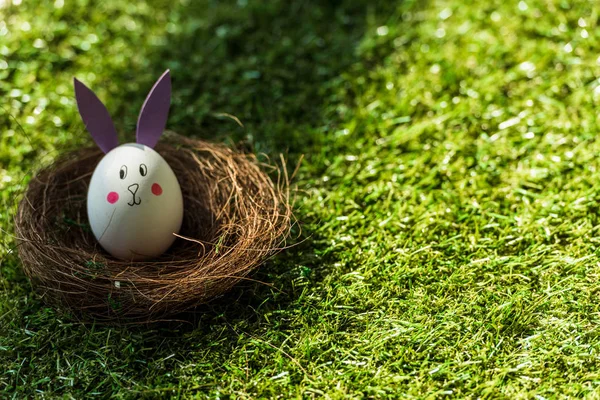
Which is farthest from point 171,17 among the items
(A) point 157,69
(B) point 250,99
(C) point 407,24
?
(C) point 407,24

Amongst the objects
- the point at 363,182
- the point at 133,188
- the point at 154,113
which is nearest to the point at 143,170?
the point at 133,188

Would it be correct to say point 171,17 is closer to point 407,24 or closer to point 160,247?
point 407,24

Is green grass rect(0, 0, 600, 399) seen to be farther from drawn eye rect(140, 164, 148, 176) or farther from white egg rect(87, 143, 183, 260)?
drawn eye rect(140, 164, 148, 176)

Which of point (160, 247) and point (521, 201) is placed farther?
point (521, 201)

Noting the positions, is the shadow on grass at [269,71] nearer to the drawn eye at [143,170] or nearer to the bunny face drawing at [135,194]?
the bunny face drawing at [135,194]

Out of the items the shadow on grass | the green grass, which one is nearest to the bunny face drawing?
the green grass
